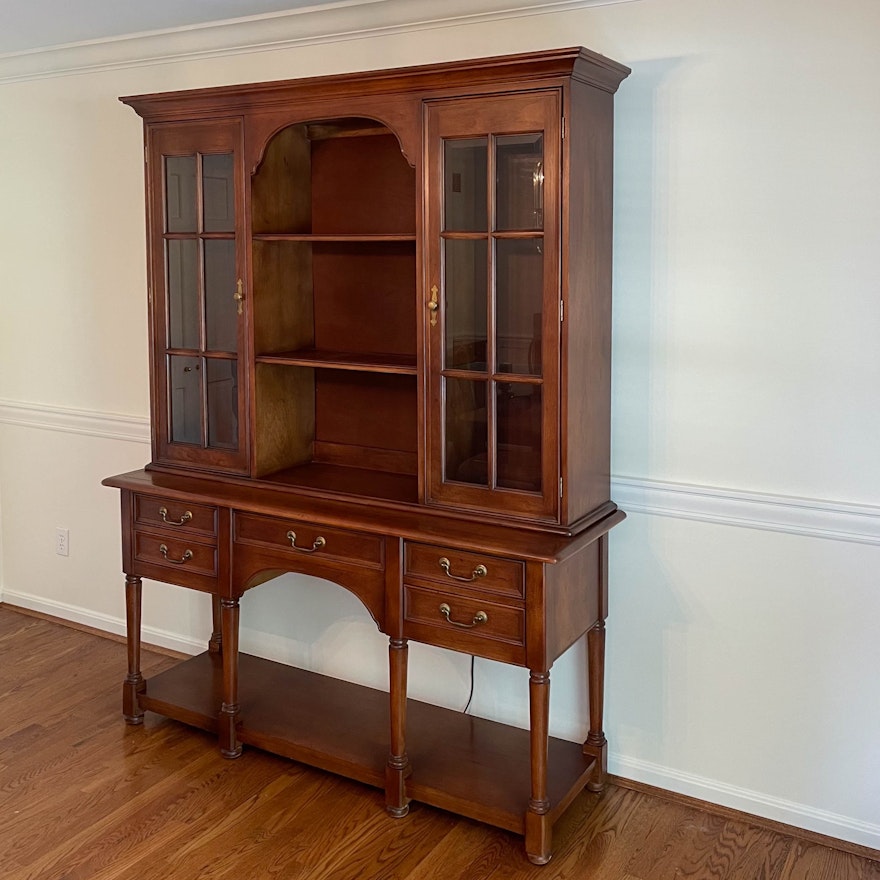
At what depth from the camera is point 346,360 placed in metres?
2.77

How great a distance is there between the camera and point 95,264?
142 inches

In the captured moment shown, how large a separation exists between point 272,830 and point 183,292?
151cm

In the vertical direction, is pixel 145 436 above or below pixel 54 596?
above

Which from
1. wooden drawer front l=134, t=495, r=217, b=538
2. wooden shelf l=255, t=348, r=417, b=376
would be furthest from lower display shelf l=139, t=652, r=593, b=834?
wooden shelf l=255, t=348, r=417, b=376

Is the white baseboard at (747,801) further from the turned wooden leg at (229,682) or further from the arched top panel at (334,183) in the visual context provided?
the arched top panel at (334,183)

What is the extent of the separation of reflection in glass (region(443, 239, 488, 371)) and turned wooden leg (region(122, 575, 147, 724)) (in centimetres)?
126

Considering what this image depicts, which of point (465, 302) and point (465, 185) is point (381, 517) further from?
point (465, 185)

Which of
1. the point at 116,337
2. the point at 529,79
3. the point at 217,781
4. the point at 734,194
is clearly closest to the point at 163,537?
the point at 217,781

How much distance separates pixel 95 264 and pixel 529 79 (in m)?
1.98

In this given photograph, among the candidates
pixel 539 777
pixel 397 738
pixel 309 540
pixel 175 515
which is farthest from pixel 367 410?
pixel 539 777

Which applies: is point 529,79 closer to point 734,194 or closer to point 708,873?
point 734,194

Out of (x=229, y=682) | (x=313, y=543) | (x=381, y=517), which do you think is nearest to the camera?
(x=381, y=517)

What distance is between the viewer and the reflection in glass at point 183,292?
2.92m

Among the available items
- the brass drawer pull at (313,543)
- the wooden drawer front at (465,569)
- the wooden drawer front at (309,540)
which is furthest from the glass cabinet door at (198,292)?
the wooden drawer front at (465,569)
